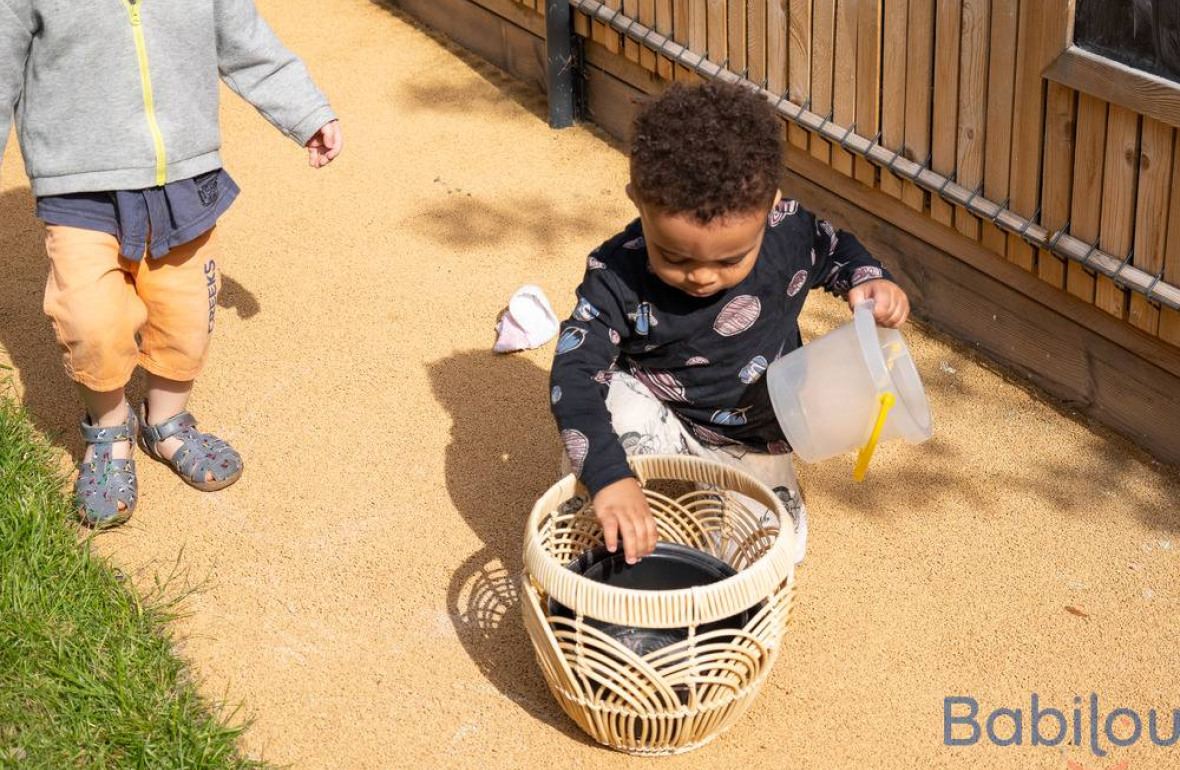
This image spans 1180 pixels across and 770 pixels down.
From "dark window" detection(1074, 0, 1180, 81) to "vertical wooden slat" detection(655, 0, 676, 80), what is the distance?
1.80 m

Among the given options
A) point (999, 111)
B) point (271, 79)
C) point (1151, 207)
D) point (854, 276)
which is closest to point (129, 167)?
point (271, 79)

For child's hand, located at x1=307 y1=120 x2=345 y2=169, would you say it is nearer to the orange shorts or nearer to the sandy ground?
the orange shorts

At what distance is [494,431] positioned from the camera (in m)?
3.99

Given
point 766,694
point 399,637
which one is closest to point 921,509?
point 766,694

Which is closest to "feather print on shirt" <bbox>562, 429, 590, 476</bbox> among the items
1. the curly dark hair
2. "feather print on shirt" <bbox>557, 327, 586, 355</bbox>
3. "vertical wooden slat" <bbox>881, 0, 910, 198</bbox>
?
"feather print on shirt" <bbox>557, 327, 586, 355</bbox>

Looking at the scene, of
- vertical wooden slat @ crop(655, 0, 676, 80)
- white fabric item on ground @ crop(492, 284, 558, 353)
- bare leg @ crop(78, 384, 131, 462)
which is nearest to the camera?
bare leg @ crop(78, 384, 131, 462)

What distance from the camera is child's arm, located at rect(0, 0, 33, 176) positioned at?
3197 mm

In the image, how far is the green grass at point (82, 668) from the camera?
2900 mm

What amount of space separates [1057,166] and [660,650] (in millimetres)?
1761

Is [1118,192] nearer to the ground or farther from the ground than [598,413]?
farther from the ground

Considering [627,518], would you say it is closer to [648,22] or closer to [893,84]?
[893,84]

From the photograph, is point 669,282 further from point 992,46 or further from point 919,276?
point 919,276

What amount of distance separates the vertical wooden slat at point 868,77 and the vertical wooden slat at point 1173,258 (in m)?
1.02

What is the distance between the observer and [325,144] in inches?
148
